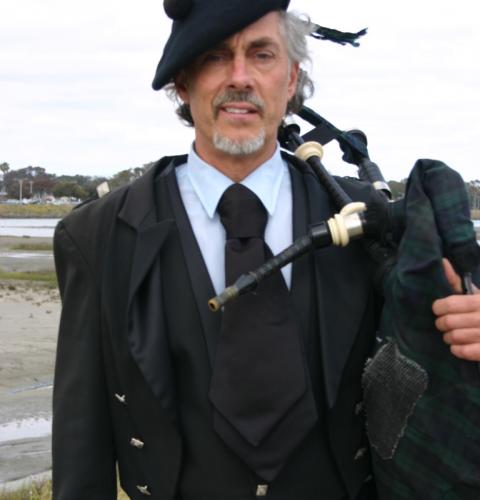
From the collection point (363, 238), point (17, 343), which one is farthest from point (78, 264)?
point (17, 343)

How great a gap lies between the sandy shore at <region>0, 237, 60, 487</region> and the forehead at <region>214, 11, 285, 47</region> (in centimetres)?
428

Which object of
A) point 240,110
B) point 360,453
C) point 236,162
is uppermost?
point 240,110

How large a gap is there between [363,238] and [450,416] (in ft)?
1.92

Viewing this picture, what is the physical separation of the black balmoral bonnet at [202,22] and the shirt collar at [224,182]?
0.33 meters

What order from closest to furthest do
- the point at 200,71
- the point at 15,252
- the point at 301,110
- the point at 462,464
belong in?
1. the point at 462,464
2. the point at 200,71
3. the point at 301,110
4. the point at 15,252

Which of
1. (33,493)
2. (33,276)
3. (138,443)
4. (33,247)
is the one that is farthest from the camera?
(33,247)

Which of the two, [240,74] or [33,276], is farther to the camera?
[33,276]

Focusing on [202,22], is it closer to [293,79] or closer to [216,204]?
[293,79]

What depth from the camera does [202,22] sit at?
237 centimetres

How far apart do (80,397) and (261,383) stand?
0.63 metres

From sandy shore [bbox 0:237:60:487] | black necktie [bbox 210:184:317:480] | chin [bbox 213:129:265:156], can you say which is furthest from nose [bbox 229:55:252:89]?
sandy shore [bbox 0:237:60:487]

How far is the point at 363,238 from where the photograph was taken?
2.34 m

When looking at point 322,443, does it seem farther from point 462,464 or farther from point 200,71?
point 200,71

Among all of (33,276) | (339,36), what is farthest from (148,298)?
(33,276)
